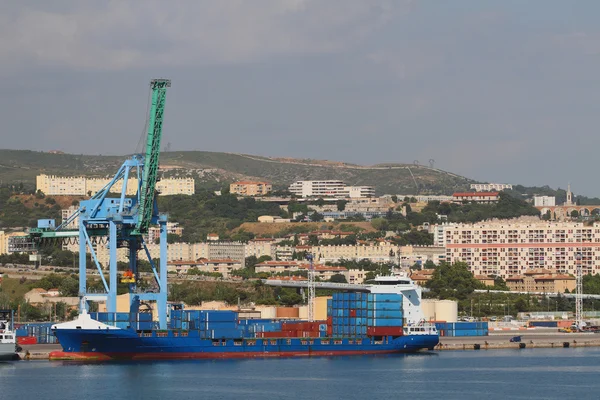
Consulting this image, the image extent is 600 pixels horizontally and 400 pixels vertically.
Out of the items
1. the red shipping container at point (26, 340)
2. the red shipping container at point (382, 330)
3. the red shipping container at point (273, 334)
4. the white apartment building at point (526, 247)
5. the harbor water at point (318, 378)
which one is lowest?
the harbor water at point (318, 378)

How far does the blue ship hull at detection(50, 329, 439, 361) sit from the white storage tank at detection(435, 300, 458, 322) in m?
24.5

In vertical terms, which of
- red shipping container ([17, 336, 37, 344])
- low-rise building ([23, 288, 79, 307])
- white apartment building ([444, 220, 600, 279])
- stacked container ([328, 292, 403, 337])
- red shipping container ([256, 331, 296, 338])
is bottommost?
red shipping container ([17, 336, 37, 344])

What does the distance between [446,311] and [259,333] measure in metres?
31.0

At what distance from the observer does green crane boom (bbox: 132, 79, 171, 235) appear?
9519 centimetres

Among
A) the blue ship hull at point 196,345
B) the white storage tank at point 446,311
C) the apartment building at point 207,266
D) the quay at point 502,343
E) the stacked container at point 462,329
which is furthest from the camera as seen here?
the apartment building at point 207,266

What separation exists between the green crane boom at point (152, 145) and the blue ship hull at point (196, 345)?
332 inches

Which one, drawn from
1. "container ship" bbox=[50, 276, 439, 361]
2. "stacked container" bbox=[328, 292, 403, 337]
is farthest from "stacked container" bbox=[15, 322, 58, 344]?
"stacked container" bbox=[328, 292, 403, 337]

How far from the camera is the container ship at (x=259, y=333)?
90.1 m

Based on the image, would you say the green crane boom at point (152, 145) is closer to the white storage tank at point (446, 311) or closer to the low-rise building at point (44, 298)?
the white storage tank at point (446, 311)

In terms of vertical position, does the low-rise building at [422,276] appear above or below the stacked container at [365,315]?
above

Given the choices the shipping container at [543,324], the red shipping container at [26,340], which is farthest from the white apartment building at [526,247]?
the red shipping container at [26,340]

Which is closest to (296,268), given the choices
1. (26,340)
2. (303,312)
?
(303,312)

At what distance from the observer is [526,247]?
641 feet

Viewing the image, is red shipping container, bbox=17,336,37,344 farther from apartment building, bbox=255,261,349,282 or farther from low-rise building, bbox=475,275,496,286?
low-rise building, bbox=475,275,496,286
